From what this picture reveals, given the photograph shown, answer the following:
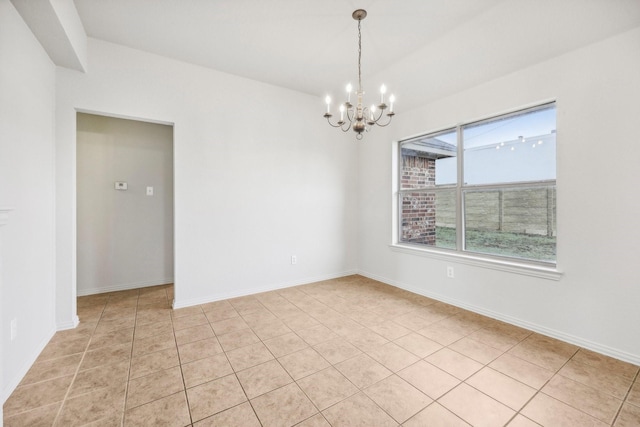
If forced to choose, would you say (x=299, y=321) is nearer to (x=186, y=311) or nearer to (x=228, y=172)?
(x=186, y=311)

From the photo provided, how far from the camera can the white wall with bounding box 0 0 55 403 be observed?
177 centimetres

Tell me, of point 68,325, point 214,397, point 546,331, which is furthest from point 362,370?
point 68,325

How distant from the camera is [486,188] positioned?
311 cm

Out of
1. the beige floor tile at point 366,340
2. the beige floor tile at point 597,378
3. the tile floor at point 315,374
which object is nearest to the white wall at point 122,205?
the tile floor at point 315,374

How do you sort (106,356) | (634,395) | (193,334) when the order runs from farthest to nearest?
(193,334) < (106,356) < (634,395)

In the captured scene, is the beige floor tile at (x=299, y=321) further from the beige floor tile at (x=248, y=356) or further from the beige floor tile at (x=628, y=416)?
the beige floor tile at (x=628, y=416)

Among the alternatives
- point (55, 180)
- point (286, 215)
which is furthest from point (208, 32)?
point (286, 215)

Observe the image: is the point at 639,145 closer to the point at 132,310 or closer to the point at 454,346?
the point at 454,346

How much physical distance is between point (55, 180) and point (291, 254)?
2.67 meters

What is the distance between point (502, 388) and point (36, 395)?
2993 mm

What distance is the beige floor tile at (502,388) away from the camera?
5.61 ft

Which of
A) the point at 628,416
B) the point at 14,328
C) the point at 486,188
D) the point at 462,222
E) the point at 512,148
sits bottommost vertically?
the point at 628,416

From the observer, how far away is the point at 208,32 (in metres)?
2.67

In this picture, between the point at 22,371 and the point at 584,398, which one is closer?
the point at 584,398
